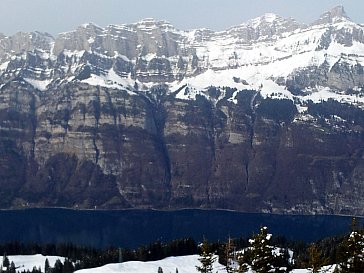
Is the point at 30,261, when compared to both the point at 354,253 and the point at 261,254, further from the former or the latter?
the point at 354,253

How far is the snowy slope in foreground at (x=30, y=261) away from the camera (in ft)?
529

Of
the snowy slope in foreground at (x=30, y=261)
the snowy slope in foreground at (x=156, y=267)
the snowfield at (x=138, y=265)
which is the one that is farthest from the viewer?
the snowy slope in foreground at (x=30, y=261)

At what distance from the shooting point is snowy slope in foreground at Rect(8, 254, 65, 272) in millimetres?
161125

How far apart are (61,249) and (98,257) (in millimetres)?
32010

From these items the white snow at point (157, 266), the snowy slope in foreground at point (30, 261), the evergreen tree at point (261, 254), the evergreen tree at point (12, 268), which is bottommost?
the snowy slope in foreground at point (30, 261)

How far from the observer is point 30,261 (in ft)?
557

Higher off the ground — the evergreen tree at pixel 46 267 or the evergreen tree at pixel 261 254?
the evergreen tree at pixel 261 254

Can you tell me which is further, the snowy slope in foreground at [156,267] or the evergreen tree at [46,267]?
the evergreen tree at [46,267]

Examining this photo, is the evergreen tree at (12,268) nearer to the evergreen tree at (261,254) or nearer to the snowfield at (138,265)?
the snowfield at (138,265)

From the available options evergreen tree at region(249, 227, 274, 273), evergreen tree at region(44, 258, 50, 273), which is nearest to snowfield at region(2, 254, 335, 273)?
evergreen tree at region(44, 258, 50, 273)

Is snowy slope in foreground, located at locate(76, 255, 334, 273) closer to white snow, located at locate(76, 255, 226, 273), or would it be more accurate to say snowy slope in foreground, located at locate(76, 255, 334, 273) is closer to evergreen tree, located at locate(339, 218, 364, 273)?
white snow, located at locate(76, 255, 226, 273)

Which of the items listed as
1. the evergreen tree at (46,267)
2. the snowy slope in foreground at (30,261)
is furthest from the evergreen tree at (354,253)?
the snowy slope in foreground at (30,261)

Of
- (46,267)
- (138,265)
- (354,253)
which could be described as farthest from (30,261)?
(354,253)

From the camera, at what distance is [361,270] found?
134 ft
